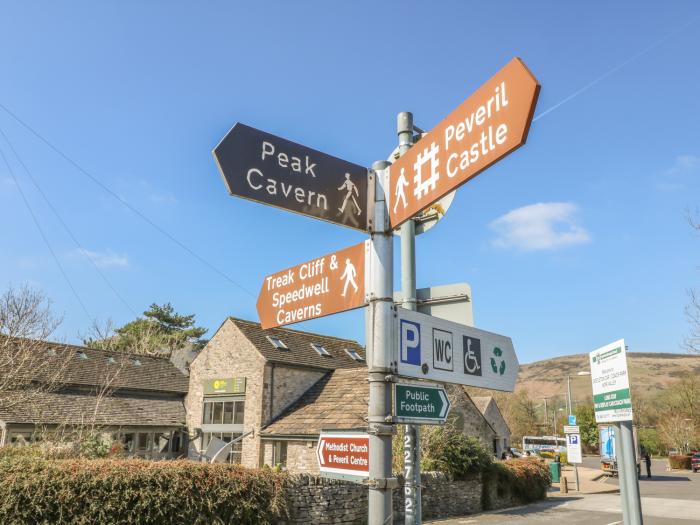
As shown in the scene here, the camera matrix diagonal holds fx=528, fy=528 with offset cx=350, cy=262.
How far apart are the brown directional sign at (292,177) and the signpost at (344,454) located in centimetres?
135

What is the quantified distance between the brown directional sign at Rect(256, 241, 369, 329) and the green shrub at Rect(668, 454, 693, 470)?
160 feet

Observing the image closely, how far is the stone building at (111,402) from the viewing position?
75.5ft

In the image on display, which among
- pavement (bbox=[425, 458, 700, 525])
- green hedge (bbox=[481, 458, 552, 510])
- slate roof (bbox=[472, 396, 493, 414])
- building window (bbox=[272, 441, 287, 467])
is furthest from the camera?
slate roof (bbox=[472, 396, 493, 414])

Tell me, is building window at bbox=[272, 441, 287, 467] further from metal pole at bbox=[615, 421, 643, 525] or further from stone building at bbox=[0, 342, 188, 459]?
metal pole at bbox=[615, 421, 643, 525]

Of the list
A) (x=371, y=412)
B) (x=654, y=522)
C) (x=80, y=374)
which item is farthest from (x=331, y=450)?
(x=80, y=374)

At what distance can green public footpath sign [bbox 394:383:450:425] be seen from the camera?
3.11 m

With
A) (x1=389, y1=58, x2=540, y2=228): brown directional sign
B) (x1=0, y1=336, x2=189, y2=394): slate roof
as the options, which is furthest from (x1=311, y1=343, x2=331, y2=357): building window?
(x1=389, y1=58, x2=540, y2=228): brown directional sign

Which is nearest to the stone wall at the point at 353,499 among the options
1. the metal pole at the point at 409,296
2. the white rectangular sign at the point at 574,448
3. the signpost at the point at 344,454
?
the white rectangular sign at the point at 574,448

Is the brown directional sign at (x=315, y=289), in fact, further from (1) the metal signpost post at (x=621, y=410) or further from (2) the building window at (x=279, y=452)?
(2) the building window at (x=279, y=452)

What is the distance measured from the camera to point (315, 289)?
12.7 ft

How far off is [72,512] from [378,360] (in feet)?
31.3

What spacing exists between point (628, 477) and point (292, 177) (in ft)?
13.0

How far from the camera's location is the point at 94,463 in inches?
421

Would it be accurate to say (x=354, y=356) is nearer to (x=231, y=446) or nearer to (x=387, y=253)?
(x=231, y=446)
